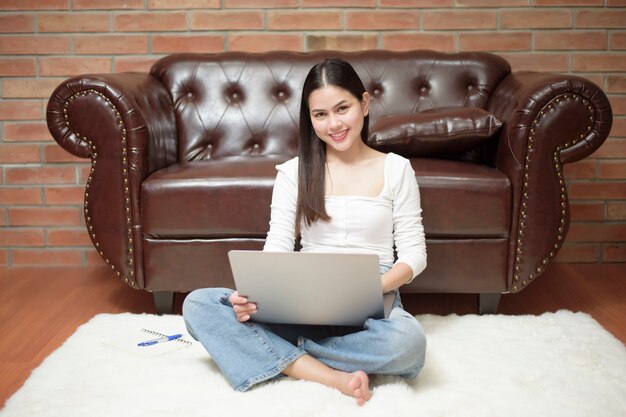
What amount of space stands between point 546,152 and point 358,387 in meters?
0.90

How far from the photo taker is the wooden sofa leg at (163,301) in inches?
77.3

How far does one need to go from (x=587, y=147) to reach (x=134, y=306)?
1.43 m

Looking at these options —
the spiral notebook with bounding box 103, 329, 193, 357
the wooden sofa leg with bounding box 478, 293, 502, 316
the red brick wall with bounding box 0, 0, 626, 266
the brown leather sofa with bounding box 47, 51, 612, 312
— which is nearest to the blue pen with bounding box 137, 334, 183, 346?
the spiral notebook with bounding box 103, 329, 193, 357

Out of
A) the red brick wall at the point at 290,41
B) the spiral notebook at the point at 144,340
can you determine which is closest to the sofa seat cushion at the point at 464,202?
the spiral notebook at the point at 144,340

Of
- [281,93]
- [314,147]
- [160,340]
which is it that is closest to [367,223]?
[314,147]

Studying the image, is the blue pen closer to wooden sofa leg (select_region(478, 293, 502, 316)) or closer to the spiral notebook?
the spiral notebook

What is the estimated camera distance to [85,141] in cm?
189

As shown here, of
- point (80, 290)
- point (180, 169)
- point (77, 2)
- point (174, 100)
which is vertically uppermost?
point (77, 2)

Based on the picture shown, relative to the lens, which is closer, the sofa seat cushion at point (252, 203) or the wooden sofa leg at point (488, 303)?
the sofa seat cushion at point (252, 203)

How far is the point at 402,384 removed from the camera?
1349mm

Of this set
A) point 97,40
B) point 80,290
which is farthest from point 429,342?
point 97,40

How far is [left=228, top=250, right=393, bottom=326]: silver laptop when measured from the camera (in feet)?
4.17

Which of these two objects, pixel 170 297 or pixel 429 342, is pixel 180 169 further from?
pixel 429 342

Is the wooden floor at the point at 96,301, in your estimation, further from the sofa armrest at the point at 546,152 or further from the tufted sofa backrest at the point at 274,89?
the tufted sofa backrest at the point at 274,89
